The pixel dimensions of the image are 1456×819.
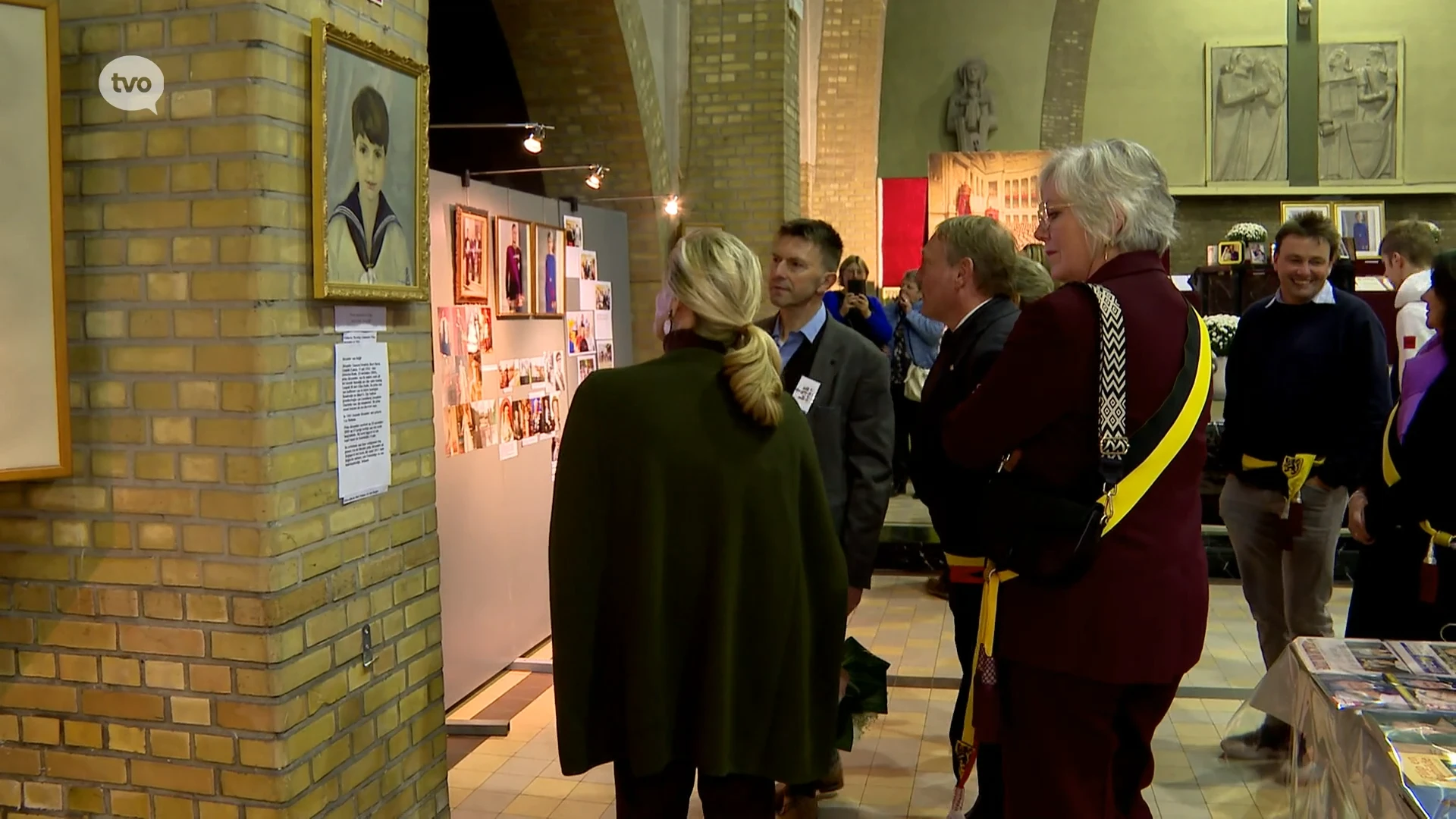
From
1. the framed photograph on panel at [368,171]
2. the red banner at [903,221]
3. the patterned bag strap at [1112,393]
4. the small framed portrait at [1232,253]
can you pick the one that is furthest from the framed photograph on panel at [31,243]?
the red banner at [903,221]

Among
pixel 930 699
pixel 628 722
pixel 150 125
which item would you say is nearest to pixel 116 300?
pixel 150 125

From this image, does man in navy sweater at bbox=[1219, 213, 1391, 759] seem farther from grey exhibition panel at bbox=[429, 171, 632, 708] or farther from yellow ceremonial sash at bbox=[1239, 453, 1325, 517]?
grey exhibition panel at bbox=[429, 171, 632, 708]

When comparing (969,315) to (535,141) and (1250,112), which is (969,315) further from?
(1250,112)

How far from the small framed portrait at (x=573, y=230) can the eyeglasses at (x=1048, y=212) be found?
3804mm

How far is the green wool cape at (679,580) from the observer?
224cm

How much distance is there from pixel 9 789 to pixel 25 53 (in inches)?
62.8

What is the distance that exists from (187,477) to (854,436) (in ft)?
5.74

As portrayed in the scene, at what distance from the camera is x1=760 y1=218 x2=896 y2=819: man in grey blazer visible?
Answer: 3.37 m

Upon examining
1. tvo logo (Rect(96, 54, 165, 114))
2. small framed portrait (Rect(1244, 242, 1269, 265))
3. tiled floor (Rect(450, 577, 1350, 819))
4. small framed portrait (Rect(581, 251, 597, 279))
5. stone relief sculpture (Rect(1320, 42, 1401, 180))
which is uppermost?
stone relief sculpture (Rect(1320, 42, 1401, 180))

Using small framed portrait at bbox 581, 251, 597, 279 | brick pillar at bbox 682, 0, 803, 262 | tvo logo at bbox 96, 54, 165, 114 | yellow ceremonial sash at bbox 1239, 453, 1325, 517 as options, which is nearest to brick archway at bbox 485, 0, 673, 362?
brick pillar at bbox 682, 0, 803, 262

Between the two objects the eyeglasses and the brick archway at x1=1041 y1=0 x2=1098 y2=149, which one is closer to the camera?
the eyeglasses

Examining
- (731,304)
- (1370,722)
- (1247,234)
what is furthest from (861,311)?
(1247,234)

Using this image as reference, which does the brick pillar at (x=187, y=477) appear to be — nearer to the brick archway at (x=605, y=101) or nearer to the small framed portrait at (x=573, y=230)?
the small framed portrait at (x=573, y=230)

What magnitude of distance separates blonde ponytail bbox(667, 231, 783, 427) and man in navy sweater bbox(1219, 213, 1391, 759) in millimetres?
2446
